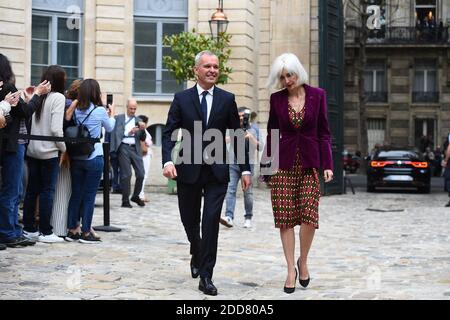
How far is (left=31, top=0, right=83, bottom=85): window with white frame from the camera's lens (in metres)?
21.0

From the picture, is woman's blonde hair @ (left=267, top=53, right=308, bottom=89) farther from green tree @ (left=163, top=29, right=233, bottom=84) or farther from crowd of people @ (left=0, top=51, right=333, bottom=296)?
green tree @ (left=163, top=29, right=233, bottom=84)

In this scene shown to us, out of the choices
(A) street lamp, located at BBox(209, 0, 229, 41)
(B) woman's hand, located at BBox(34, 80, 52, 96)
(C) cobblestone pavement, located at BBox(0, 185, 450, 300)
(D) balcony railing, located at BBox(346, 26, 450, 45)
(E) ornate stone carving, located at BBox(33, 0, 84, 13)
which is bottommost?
(C) cobblestone pavement, located at BBox(0, 185, 450, 300)

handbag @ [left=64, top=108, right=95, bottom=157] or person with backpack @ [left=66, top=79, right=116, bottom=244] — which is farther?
person with backpack @ [left=66, top=79, right=116, bottom=244]

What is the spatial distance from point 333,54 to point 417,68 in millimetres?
28111

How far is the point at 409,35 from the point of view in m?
48.4

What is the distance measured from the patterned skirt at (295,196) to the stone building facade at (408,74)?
4072 cm

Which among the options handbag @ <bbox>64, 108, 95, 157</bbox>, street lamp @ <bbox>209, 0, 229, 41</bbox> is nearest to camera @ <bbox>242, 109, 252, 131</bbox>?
handbag @ <bbox>64, 108, 95, 157</bbox>

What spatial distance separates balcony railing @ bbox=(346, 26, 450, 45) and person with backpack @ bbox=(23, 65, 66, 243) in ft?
132

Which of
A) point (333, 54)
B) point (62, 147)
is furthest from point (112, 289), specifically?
point (333, 54)

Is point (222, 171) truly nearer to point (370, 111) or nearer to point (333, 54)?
point (333, 54)

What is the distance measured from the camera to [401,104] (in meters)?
48.8

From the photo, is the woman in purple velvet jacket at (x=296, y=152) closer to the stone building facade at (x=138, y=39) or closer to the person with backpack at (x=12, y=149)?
the person with backpack at (x=12, y=149)

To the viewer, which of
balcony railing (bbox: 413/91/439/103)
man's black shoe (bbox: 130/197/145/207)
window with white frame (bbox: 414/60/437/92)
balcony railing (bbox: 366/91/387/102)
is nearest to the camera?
man's black shoe (bbox: 130/197/145/207)

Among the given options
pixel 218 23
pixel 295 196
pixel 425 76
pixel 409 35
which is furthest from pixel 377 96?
pixel 295 196
